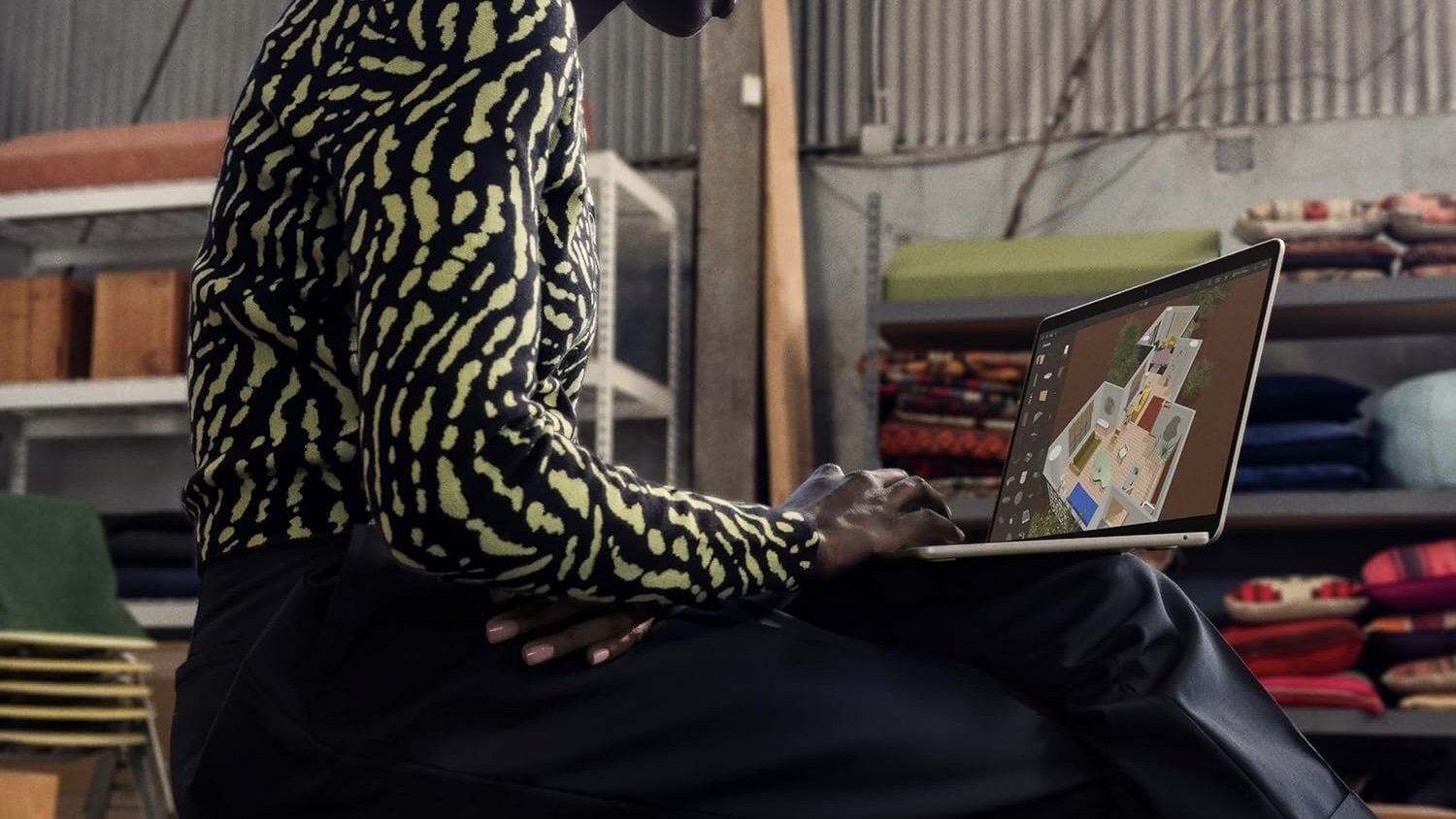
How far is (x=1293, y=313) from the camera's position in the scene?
2797mm

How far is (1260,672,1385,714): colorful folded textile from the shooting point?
8.25 ft

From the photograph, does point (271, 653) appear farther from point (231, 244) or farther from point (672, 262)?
point (672, 262)

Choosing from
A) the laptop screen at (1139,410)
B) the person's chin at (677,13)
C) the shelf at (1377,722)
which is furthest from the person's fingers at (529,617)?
the shelf at (1377,722)

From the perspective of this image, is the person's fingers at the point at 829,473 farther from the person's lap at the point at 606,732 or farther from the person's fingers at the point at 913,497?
the person's lap at the point at 606,732

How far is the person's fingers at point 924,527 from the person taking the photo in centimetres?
81

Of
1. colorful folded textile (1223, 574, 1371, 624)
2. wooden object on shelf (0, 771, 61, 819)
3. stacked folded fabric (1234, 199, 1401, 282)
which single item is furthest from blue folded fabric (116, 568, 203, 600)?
stacked folded fabric (1234, 199, 1401, 282)

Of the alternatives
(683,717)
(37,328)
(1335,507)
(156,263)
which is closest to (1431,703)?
(1335,507)

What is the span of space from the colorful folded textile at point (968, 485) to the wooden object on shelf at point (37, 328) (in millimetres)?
1881

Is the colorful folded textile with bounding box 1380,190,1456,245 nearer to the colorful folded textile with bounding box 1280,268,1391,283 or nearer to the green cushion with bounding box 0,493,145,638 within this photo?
the colorful folded textile with bounding box 1280,268,1391,283

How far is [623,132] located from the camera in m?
3.48

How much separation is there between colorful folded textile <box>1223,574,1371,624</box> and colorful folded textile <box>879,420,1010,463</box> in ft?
1.61

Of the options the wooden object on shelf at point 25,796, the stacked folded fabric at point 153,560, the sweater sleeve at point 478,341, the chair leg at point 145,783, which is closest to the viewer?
the sweater sleeve at point 478,341

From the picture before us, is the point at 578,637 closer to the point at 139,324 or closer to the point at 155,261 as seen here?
the point at 139,324

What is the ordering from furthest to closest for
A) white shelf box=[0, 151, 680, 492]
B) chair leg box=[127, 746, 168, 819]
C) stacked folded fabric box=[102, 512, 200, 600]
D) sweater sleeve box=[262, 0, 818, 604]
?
stacked folded fabric box=[102, 512, 200, 600], white shelf box=[0, 151, 680, 492], chair leg box=[127, 746, 168, 819], sweater sleeve box=[262, 0, 818, 604]
